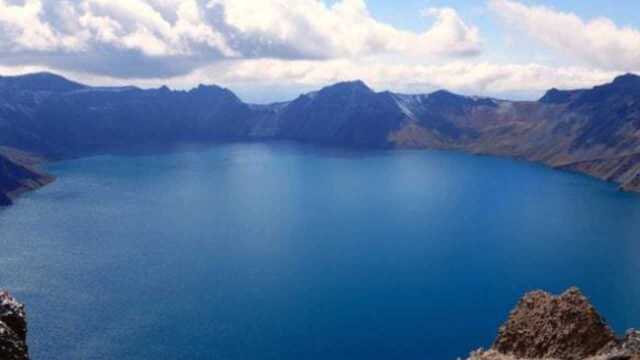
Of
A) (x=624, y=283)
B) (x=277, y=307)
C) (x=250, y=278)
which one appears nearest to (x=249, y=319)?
(x=277, y=307)

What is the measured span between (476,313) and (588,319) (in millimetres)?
110055

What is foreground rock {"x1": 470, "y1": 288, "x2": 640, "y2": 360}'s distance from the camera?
57250 mm

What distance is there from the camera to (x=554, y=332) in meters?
59.0

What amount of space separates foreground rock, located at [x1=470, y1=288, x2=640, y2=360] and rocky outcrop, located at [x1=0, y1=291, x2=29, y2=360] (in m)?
40.0

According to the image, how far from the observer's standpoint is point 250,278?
7712 inches

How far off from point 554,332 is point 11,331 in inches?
1794

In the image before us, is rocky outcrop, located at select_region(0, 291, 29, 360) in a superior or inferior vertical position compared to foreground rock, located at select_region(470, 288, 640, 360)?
superior

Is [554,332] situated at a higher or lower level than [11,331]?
lower

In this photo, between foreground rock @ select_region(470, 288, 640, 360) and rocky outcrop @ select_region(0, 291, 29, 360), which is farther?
foreground rock @ select_region(470, 288, 640, 360)

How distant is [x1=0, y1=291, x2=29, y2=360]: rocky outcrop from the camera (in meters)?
25.7

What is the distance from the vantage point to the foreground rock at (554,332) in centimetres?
5725

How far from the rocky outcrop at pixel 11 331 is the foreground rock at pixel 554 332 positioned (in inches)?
1574

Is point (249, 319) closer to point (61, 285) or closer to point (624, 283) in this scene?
point (61, 285)

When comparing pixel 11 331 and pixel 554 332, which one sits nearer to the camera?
pixel 11 331
